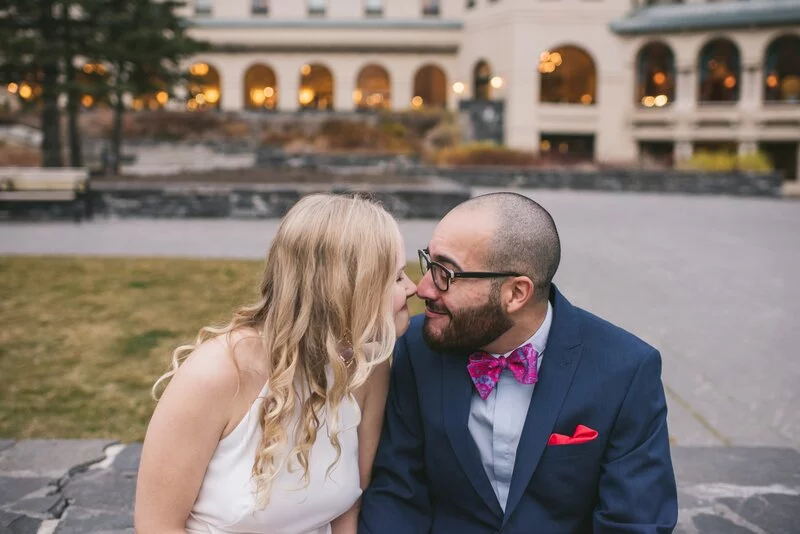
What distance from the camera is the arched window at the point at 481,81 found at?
42594 mm

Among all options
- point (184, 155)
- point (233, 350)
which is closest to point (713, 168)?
point (184, 155)

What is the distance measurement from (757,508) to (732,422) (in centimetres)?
168

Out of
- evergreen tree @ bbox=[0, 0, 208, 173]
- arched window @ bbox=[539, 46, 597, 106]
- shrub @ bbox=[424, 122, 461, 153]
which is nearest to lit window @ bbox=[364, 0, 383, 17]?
arched window @ bbox=[539, 46, 597, 106]

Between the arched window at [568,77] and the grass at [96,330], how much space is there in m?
33.0

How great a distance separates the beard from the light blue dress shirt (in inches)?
4.2

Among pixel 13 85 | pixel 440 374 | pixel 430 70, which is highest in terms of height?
pixel 430 70

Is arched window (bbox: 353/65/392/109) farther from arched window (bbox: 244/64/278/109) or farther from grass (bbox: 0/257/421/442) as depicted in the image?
grass (bbox: 0/257/421/442)

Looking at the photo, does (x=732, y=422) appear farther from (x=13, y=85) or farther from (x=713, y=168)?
(x=713, y=168)

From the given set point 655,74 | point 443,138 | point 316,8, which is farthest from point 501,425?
point 316,8

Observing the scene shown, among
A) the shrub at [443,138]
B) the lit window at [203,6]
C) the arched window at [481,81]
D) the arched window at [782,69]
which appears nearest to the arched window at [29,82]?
the shrub at [443,138]

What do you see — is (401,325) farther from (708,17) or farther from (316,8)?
(316,8)

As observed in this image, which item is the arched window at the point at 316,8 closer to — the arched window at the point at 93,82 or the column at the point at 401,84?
the column at the point at 401,84

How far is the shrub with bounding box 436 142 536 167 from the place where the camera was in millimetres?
29484

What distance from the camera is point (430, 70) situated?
4791 cm
